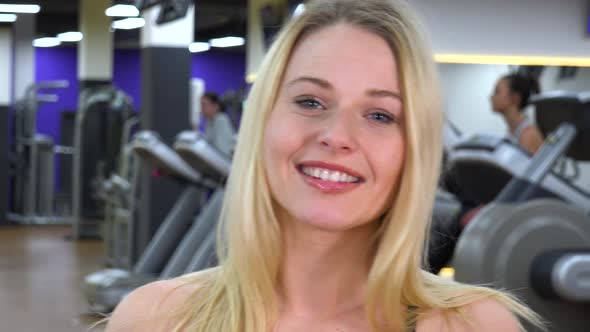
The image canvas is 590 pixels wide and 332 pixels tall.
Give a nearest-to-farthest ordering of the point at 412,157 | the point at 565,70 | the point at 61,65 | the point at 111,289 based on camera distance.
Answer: the point at 412,157 → the point at 111,289 → the point at 565,70 → the point at 61,65

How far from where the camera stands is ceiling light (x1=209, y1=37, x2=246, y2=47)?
16.3 meters

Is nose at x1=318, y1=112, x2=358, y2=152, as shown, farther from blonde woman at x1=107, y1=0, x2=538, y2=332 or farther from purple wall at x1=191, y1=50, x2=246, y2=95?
purple wall at x1=191, y1=50, x2=246, y2=95

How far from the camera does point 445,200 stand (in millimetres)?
4688

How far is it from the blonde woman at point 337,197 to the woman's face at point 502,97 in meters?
3.54

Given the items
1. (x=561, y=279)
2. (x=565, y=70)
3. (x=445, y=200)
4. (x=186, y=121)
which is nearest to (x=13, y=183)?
(x=186, y=121)

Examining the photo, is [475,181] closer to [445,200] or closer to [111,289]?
[445,200]

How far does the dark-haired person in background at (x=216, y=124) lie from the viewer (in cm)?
846

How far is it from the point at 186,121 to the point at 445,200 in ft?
11.5

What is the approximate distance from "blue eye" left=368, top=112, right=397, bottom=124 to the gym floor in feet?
9.46

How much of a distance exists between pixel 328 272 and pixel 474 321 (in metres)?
0.19

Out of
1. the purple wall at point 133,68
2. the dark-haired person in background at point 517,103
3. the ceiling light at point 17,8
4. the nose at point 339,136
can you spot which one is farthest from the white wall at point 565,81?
the purple wall at point 133,68

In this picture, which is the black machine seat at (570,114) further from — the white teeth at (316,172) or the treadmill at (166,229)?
the white teeth at (316,172)

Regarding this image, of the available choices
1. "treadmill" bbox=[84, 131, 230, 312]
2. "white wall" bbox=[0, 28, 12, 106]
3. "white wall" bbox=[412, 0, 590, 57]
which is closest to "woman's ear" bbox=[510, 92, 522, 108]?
"white wall" bbox=[412, 0, 590, 57]

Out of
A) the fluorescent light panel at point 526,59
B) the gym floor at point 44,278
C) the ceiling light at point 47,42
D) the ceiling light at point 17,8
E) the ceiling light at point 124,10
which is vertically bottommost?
the gym floor at point 44,278
